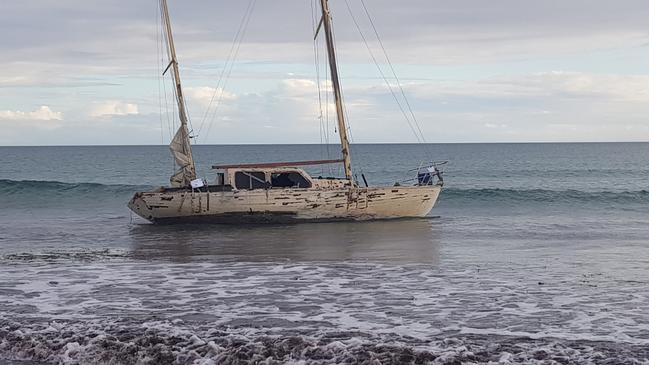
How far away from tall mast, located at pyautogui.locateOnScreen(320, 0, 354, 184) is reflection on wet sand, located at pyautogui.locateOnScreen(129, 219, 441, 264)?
214cm

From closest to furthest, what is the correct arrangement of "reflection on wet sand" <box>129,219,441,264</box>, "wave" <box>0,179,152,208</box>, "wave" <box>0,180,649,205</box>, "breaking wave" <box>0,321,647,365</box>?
"breaking wave" <box>0,321,647,365</box>, "reflection on wet sand" <box>129,219,441,264</box>, "wave" <box>0,180,649,205</box>, "wave" <box>0,179,152,208</box>

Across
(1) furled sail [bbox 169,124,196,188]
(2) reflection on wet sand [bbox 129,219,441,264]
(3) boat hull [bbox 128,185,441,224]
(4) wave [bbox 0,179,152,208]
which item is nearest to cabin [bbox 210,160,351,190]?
(3) boat hull [bbox 128,185,441,224]

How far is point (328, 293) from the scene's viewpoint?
1457 centimetres

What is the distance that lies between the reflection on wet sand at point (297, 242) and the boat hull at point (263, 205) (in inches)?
15.3

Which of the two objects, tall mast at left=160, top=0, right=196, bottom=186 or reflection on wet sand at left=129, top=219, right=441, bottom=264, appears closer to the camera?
reflection on wet sand at left=129, top=219, right=441, bottom=264

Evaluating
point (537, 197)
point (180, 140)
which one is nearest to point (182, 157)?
point (180, 140)

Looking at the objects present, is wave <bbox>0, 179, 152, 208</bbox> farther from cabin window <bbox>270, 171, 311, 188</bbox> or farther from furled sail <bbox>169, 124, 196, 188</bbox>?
cabin window <bbox>270, 171, 311, 188</bbox>

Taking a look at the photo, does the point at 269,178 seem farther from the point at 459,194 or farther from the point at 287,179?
the point at 459,194

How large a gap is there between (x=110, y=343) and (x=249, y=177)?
1688cm

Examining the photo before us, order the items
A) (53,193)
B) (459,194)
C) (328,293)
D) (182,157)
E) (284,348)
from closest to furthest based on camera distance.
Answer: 1. (284,348)
2. (328,293)
3. (182,157)
4. (459,194)
5. (53,193)

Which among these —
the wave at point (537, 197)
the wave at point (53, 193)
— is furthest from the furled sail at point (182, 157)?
the wave at point (537, 197)

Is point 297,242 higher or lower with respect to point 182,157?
lower

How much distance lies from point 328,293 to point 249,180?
13714 mm

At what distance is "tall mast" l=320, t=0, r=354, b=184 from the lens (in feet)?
92.3
